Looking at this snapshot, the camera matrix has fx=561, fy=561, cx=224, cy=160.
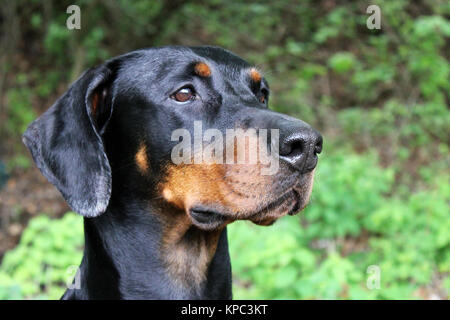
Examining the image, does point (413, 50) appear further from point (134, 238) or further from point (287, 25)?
point (134, 238)

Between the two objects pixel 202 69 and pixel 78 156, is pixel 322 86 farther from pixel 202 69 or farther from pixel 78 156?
pixel 78 156

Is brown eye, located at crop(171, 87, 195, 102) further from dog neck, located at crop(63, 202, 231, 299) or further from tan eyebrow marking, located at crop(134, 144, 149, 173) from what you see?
dog neck, located at crop(63, 202, 231, 299)

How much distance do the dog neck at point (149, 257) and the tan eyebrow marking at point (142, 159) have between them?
19cm

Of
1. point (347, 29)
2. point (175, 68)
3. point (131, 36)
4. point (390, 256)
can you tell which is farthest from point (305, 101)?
point (175, 68)

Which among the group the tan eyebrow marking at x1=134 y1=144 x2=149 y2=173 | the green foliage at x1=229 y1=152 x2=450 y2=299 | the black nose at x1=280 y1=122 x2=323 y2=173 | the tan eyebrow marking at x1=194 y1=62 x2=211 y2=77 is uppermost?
the tan eyebrow marking at x1=194 y1=62 x2=211 y2=77

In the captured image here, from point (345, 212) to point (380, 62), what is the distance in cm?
363

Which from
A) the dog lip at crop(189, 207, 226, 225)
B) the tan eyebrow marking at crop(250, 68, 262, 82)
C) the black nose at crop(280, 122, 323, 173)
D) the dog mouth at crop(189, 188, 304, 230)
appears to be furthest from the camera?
the tan eyebrow marking at crop(250, 68, 262, 82)

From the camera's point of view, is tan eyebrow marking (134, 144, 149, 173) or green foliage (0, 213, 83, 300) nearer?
tan eyebrow marking (134, 144, 149, 173)

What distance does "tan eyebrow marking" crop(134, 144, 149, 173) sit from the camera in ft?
9.17

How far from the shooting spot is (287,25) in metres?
9.37

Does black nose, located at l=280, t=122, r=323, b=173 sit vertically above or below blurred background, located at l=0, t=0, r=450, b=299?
above

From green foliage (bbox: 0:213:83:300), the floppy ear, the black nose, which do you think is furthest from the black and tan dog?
green foliage (bbox: 0:213:83:300)

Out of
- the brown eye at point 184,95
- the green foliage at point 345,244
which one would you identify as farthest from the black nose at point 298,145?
the green foliage at point 345,244

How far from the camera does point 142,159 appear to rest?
2805 mm
